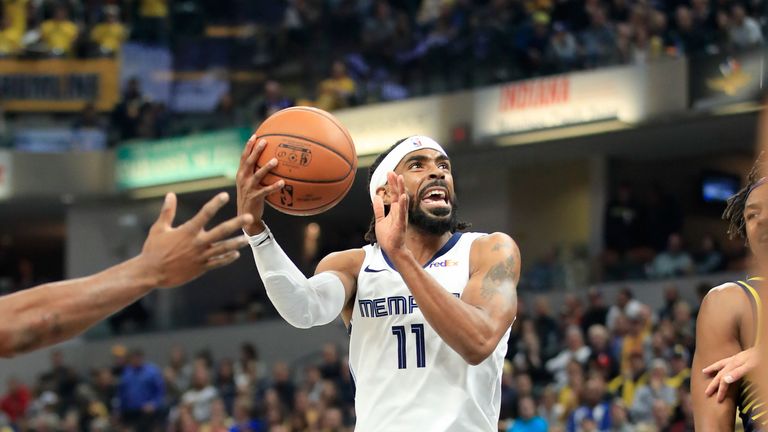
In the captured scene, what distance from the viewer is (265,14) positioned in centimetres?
2514

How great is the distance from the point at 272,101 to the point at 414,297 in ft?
57.8

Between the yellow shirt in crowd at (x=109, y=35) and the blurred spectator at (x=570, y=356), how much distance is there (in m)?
13.6

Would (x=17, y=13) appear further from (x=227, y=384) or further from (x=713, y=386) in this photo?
(x=713, y=386)

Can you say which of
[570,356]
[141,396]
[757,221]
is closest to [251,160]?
[757,221]

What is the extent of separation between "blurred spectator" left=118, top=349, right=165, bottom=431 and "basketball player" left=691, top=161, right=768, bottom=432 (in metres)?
14.4

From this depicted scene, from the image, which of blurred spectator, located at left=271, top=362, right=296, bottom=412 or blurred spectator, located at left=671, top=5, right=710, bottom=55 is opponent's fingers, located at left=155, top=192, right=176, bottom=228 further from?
blurred spectator, located at left=671, top=5, right=710, bottom=55

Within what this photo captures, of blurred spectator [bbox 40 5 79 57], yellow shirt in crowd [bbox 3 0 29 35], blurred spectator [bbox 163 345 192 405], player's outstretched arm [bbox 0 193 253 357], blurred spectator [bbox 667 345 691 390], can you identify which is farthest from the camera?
yellow shirt in crowd [bbox 3 0 29 35]

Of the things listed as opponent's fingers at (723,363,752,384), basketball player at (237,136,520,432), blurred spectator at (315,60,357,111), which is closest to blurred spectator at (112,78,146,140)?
blurred spectator at (315,60,357,111)

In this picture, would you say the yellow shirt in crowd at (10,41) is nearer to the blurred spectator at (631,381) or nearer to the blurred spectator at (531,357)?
the blurred spectator at (531,357)

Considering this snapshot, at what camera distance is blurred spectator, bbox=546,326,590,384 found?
14758 millimetres

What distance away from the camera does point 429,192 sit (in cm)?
580

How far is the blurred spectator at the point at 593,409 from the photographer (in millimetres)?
13094

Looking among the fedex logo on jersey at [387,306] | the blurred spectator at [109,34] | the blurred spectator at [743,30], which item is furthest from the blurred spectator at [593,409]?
the blurred spectator at [109,34]

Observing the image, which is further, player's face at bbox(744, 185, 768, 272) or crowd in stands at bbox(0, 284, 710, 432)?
crowd in stands at bbox(0, 284, 710, 432)
